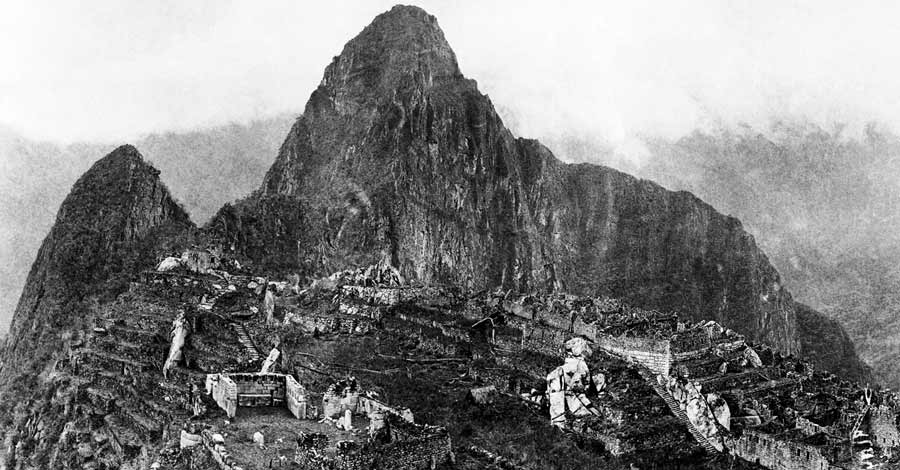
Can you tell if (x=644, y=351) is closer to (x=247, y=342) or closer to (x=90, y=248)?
(x=247, y=342)

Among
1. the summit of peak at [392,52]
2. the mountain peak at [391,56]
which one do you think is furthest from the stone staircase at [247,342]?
the summit of peak at [392,52]

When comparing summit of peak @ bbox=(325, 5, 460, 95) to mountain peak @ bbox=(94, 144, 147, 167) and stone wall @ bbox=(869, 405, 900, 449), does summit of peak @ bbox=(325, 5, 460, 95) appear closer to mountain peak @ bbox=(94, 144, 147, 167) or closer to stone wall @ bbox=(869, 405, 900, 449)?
mountain peak @ bbox=(94, 144, 147, 167)

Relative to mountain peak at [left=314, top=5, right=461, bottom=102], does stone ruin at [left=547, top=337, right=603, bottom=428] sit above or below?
below

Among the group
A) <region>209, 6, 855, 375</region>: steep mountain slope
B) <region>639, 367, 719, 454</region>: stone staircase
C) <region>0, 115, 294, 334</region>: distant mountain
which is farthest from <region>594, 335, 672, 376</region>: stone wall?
<region>209, 6, 855, 375</region>: steep mountain slope

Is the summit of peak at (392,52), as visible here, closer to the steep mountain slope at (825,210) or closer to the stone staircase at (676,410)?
the steep mountain slope at (825,210)

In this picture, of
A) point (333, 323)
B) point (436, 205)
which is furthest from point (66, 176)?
point (436, 205)

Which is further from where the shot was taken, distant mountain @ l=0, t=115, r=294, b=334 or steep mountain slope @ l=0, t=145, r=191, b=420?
distant mountain @ l=0, t=115, r=294, b=334

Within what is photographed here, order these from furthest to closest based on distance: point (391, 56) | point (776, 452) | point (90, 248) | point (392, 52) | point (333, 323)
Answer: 1. point (392, 52)
2. point (391, 56)
3. point (90, 248)
4. point (333, 323)
5. point (776, 452)
